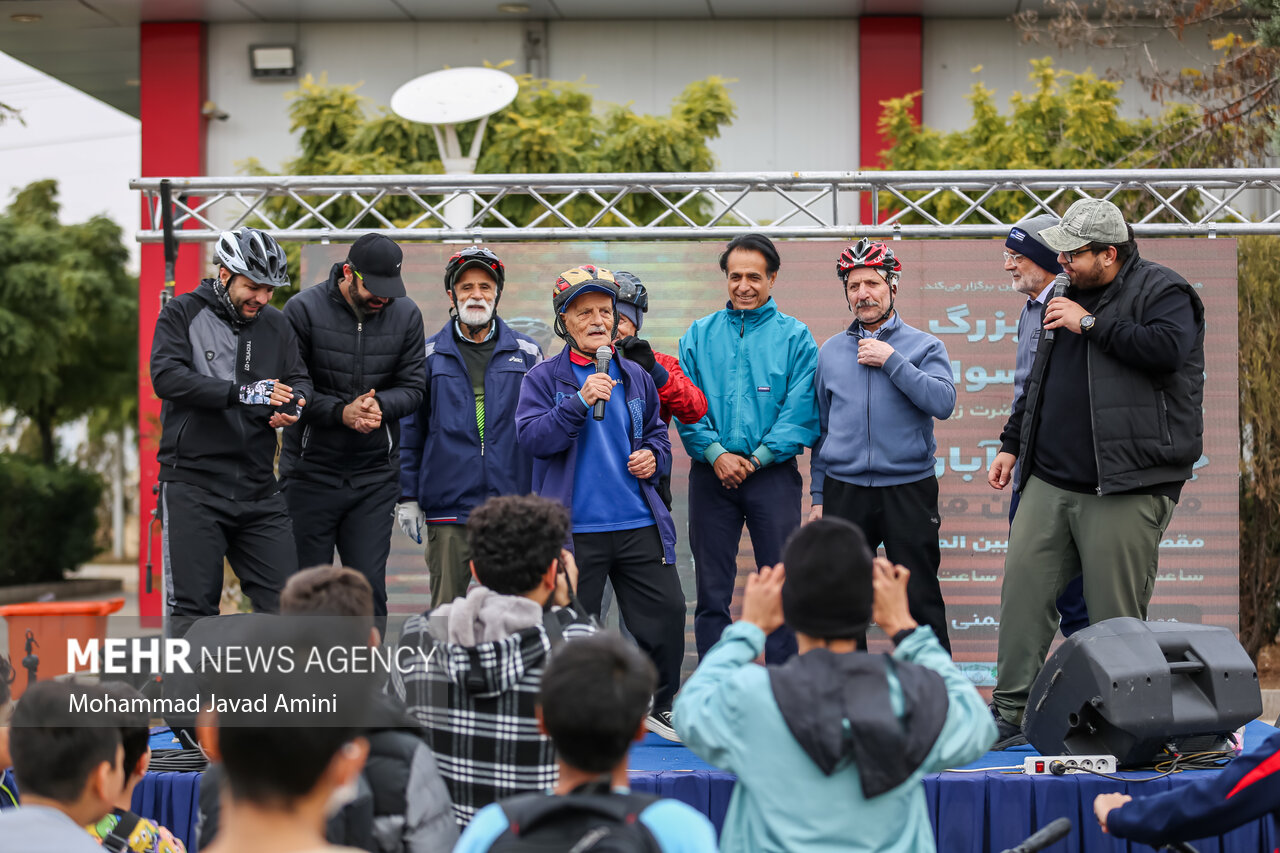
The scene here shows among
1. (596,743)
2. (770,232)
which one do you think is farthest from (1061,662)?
(770,232)

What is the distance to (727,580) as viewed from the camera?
4699 millimetres

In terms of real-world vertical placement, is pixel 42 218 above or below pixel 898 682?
above

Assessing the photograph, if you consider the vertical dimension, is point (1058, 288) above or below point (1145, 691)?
above

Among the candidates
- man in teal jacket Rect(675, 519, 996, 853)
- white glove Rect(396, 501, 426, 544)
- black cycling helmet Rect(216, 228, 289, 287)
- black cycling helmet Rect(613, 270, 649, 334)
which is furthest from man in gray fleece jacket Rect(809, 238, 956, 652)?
man in teal jacket Rect(675, 519, 996, 853)

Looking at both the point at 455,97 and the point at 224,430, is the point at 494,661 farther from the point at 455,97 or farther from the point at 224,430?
the point at 455,97

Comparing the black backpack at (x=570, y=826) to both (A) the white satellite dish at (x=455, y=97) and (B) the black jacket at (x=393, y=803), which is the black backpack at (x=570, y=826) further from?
(A) the white satellite dish at (x=455, y=97)

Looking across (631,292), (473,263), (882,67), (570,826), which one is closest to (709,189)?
(631,292)

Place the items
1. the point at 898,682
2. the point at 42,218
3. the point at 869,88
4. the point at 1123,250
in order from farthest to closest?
the point at 42,218 → the point at 869,88 → the point at 1123,250 → the point at 898,682

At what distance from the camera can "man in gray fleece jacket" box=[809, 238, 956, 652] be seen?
4.52 metres

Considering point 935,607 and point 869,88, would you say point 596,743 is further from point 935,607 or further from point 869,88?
point 869,88

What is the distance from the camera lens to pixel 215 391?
14.0ft

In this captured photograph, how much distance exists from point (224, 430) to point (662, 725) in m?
1.87

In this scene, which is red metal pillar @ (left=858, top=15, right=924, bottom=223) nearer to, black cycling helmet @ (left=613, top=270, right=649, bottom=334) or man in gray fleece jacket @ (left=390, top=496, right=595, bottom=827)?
black cycling helmet @ (left=613, top=270, right=649, bottom=334)

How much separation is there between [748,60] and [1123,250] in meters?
8.39
